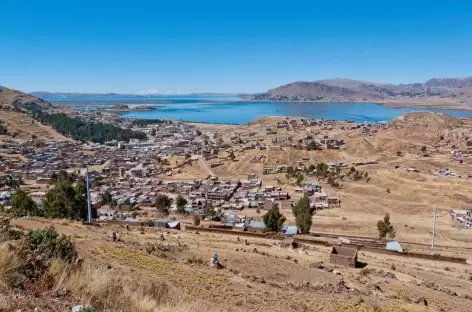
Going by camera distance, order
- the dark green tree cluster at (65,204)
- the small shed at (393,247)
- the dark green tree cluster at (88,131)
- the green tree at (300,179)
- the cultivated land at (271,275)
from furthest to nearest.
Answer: the dark green tree cluster at (88,131) < the green tree at (300,179) < the dark green tree cluster at (65,204) < the small shed at (393,247) < the cultivated land at (271,275)

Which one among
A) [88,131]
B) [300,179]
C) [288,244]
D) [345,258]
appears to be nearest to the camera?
[345,258]

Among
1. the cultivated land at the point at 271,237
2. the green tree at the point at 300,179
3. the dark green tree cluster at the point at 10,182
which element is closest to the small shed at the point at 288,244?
the cultivated land at the point at 271,237

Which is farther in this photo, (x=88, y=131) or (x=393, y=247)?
(x=88, y=131)

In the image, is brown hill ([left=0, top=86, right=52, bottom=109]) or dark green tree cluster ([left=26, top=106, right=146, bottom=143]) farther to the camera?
brown hill ([left=0, top=86, right=52, bottom=109])

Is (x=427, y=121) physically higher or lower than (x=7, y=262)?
lower

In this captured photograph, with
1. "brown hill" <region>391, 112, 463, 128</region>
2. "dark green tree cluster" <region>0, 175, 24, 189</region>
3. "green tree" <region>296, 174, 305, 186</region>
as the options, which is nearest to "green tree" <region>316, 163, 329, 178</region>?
"green tree" <region>296, 174, 305, 186</region>

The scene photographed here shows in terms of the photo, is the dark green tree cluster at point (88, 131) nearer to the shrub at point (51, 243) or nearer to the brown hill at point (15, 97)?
the brown hill at point (15, 97)

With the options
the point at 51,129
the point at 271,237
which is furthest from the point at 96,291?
the point at 51,129

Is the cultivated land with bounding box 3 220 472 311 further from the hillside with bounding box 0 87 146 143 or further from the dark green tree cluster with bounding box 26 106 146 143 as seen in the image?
the dark green tree cluster with bounding box 26 106 146 143

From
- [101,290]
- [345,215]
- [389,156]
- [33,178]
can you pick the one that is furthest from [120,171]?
[101,290]

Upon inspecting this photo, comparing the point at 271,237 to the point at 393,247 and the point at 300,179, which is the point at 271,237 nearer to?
the point at 393,247

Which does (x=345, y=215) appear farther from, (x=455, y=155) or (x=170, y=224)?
(x=455, y=155)
